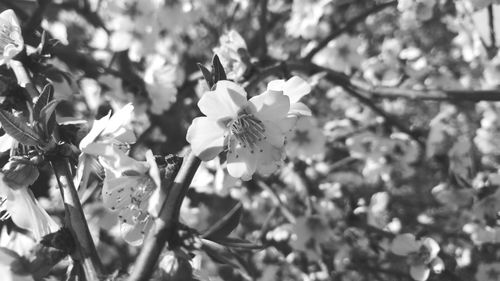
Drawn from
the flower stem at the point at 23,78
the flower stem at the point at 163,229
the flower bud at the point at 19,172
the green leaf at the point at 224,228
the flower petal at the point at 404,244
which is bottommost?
the flower petal at the point at 404,244

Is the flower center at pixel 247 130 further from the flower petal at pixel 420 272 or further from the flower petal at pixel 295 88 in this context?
the flower petal at pixel 420 272

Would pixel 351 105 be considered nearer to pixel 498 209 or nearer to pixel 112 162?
pixel 498 209

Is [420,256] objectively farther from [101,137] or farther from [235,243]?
[101,137]

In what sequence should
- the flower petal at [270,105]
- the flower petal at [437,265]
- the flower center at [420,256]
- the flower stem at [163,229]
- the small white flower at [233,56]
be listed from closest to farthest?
the flower stem at [163,229] < the flower petal at [270,105] < the small white flower at [233,56] < the flower petal at [437,265] < the flower center at [420,256]

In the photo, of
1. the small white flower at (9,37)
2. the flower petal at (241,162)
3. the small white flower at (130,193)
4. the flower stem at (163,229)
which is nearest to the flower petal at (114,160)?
the small white flower at (130,193)

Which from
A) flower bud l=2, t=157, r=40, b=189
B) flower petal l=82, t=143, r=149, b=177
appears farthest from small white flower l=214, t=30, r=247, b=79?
flower bud l=2, t=157, r=40, b=189

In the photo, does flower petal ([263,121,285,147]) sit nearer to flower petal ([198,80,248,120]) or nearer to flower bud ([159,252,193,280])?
flower petal ([198,80,248,120])
